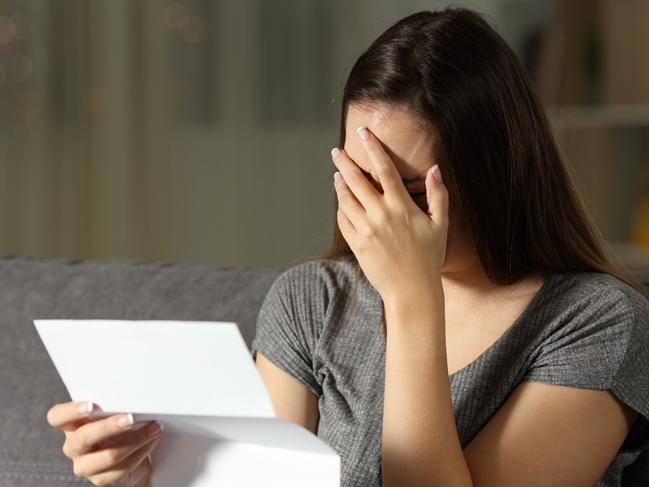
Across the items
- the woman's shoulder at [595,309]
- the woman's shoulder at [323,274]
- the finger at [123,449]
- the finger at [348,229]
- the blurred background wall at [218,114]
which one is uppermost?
the finger at [348,229]

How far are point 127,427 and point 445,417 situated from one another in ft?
1.15

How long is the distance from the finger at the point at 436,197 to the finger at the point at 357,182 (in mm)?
59

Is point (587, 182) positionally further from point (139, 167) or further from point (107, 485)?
point (107, 485)

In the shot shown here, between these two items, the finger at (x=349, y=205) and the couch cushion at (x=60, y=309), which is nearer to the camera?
the finger at (x=349, y=205)

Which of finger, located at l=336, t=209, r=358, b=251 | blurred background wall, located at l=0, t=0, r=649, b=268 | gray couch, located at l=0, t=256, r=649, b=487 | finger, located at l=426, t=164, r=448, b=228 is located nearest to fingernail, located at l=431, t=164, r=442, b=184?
finger, located at l=426, t=164, r=448, b=228

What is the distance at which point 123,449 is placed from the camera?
3.55ft

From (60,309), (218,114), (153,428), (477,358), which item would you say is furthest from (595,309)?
(218,114)

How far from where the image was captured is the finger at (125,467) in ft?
3.63

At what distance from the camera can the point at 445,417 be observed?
1146 mm

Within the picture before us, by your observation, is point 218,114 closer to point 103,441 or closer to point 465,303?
point 465,303

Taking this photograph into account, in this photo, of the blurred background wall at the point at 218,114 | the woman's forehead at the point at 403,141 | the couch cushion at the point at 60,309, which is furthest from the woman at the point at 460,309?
the blurred background wall at the point at 218,114

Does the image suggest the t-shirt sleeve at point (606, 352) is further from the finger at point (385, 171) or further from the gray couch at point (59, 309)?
the gray couch at point (59, 309)

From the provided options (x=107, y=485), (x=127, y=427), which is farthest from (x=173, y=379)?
(x=107, y=485)

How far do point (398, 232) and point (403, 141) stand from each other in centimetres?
11
